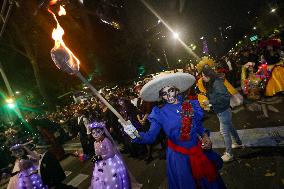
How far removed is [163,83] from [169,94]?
0.61ft

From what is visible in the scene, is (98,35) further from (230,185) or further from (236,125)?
(230,185)

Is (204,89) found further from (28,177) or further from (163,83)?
(28,177)

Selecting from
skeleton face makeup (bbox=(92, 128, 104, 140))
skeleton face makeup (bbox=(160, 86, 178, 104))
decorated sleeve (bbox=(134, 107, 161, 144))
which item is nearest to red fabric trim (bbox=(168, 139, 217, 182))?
decorated sleeve (bbox=(134, 107, 161, 144))

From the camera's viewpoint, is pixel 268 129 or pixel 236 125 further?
pixel 236 125

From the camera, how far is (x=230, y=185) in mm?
5172

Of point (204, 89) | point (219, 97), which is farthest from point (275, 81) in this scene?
point (219, 97)

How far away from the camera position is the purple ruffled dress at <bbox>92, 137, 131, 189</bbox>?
5.30m

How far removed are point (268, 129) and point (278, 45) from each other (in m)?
4.82

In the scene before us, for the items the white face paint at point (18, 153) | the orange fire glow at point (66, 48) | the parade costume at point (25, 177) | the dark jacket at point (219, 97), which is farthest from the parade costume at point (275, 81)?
the orange fire glow at point (66, 48)

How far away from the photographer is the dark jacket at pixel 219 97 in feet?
19.5

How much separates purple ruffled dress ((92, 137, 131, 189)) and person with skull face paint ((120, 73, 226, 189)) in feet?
6.03

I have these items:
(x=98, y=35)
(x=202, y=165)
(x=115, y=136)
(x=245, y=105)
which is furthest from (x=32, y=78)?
(x=202, y=165)

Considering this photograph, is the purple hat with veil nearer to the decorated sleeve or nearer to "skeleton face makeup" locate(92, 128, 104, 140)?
"skeleton face makeup" locate(92, 128, 104, 140)

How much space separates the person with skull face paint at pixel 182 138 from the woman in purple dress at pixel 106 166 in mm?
1845
